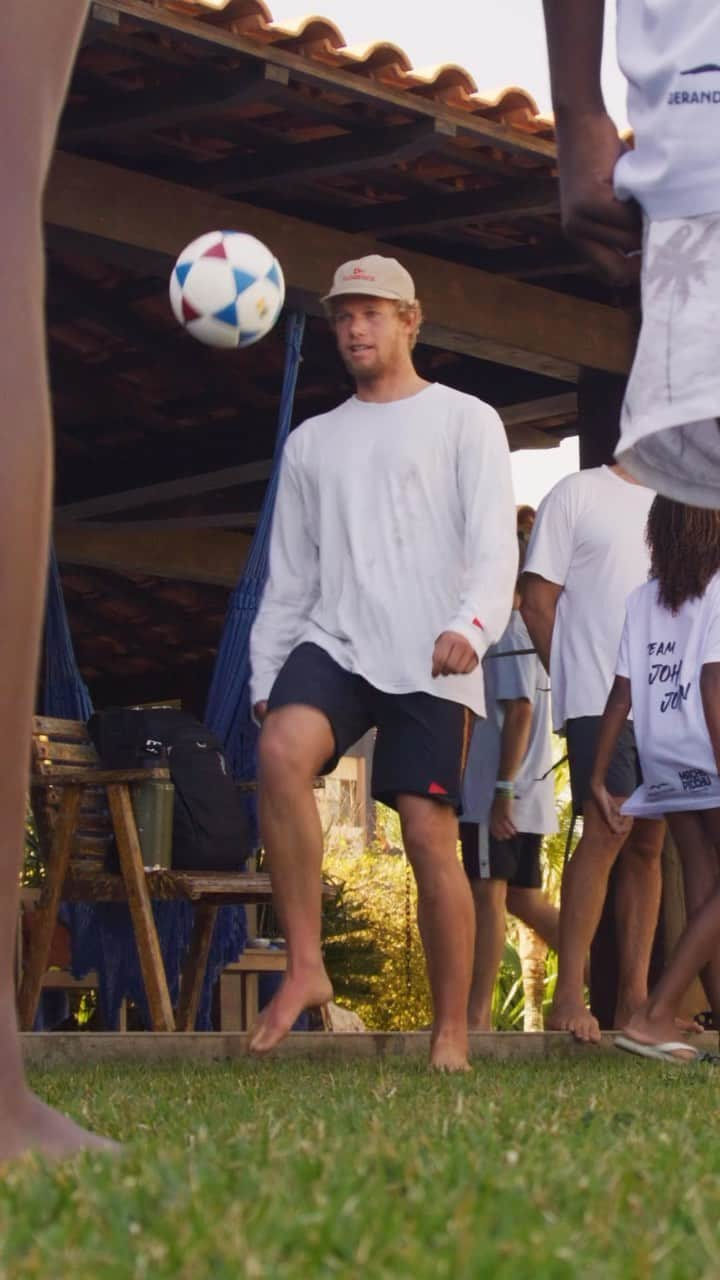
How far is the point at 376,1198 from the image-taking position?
1492 mm

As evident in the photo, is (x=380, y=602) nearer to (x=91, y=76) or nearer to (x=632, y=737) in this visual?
(x=632, y=737)

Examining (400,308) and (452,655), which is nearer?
(452,655)

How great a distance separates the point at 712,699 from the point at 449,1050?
125 centimetres

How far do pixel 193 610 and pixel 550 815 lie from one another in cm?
681

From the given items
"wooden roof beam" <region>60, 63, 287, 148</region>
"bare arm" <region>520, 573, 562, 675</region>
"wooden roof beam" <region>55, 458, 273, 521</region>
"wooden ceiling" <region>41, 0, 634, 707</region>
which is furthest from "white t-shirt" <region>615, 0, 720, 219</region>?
"wooden roof beam" <region>55, 458, 273, 521</region>

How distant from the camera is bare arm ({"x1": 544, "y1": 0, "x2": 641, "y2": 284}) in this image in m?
2.16

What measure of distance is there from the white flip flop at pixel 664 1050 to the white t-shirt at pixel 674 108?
11.6 ft

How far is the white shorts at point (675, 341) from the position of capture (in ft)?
6.57

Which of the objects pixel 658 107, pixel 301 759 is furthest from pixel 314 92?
pixel 658 107

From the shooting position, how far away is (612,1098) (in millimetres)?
3193

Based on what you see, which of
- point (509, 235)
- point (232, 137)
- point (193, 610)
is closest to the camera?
point (232, 137)

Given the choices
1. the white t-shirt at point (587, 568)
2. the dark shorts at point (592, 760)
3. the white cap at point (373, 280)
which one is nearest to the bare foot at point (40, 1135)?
the white cap at point (373, 280)

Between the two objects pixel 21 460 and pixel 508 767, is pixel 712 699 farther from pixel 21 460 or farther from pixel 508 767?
pixel 21 460

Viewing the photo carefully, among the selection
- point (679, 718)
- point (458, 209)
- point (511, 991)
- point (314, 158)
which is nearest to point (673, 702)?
point (679, 718)
